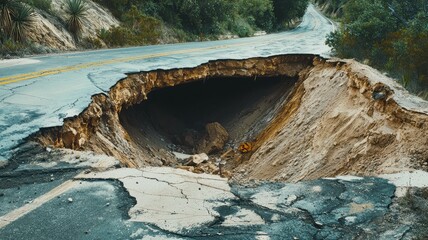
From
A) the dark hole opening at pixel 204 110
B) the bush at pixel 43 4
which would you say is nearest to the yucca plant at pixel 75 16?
the bush at pixel 43 4

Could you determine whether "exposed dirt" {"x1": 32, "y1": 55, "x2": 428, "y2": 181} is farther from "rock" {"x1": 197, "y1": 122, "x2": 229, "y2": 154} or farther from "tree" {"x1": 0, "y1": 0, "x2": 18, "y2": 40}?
"tree" {"x1": 0, "y1": 0, "x2": 18, "y2": 40}

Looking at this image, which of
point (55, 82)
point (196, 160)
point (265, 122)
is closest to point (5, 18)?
point (55, 82)

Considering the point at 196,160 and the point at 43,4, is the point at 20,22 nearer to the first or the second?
the point at 43,4

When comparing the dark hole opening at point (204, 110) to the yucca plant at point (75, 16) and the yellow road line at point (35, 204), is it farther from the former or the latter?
the yellow road line at point (35, 204)

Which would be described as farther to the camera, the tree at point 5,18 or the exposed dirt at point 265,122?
the tree at point 5,18

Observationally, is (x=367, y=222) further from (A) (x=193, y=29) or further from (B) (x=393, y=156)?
(A) (x=193, y=29)

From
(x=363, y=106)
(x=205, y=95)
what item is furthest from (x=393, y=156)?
(x=205, y=95)

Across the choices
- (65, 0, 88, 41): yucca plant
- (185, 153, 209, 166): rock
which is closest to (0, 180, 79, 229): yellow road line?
(185, 153, 209, 166): rock
